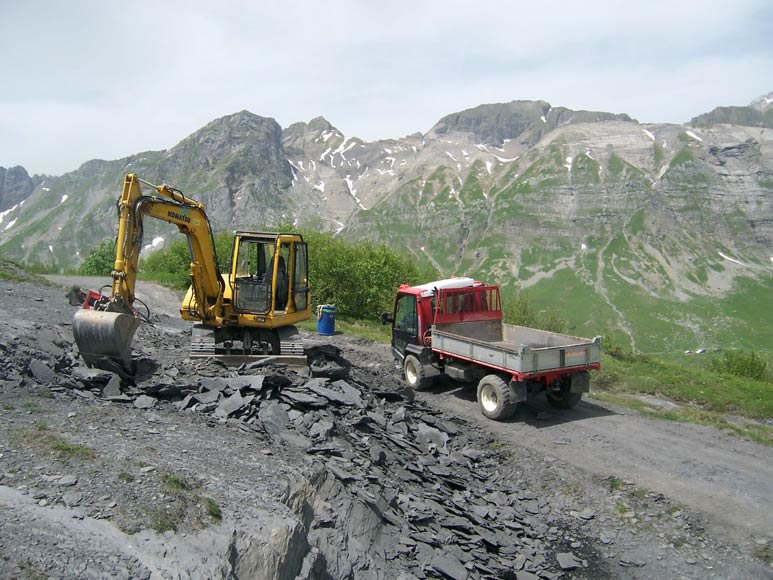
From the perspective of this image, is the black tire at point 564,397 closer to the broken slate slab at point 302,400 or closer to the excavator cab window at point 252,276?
the broken slate slab at point 302,400

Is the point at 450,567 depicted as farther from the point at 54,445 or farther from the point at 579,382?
the point at 579,382

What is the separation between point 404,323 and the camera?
15.5 meters

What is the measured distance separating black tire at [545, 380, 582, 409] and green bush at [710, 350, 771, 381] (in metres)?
11.0

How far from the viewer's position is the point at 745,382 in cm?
1677

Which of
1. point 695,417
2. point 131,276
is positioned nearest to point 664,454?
point 695,417

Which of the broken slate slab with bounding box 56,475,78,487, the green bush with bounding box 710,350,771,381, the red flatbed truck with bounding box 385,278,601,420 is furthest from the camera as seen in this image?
the green bush with bounding box 710,350,771,381

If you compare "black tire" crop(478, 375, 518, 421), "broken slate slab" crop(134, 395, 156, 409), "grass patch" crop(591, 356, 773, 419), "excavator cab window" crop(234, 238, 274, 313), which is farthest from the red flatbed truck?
"broken slate slab" crop(134, 395, 156, 409)

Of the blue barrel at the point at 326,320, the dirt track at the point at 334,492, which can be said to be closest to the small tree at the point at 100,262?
the blue barrel at the point at 326,320

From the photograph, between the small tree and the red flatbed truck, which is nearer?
the red flatbed truck

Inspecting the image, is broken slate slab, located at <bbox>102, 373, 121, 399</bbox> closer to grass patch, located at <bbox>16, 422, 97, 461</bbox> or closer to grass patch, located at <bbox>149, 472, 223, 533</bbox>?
grass patch, located at <bbox>16, 422, 97, 461</bbox>

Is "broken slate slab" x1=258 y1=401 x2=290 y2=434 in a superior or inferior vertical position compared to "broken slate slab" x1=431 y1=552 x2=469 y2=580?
superior

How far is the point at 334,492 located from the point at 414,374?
7.85 metres

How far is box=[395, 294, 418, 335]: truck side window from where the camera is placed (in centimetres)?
1509

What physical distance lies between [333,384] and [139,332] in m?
7.82
